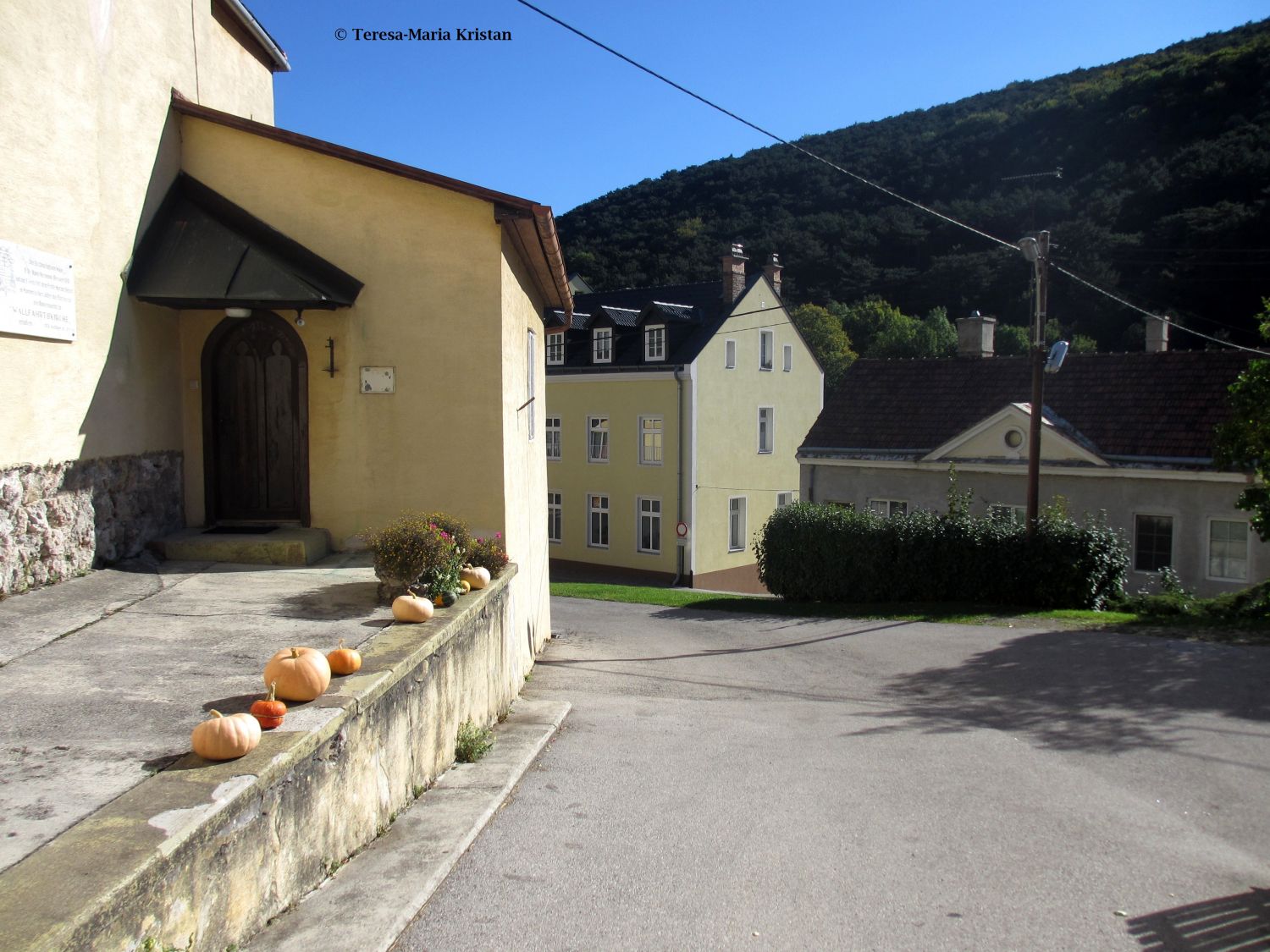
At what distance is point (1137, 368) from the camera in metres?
23.0

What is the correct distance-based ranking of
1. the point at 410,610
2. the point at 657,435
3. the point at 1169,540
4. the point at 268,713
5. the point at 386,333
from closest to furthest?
1. the point at 268,713
2. the point at 410,610
3. the point at 386,333
4. the point at 1169,540
5. the point at 657,435

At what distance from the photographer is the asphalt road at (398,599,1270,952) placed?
15.6 ft

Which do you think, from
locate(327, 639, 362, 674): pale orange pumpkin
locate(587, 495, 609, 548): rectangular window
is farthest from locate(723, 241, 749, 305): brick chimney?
locate(327, 639, 362, 674): pale orange pumpkin

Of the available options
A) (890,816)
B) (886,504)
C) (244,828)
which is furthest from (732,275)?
(244,828)

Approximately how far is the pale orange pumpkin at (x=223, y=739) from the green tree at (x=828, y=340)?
50.0m

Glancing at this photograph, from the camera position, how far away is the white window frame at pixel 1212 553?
19734mm

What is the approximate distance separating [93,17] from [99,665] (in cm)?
561

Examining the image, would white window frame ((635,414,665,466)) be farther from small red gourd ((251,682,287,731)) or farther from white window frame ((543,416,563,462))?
small red gourd ((251,682,287,731))

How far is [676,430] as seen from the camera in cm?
3225

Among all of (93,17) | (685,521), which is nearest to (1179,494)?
(685,521)

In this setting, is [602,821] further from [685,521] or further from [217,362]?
[685,521]

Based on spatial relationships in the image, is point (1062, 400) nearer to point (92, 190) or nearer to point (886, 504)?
point (886, 504)

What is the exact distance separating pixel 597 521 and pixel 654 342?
6381 millimetres

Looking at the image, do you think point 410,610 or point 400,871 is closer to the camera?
point 400,871
